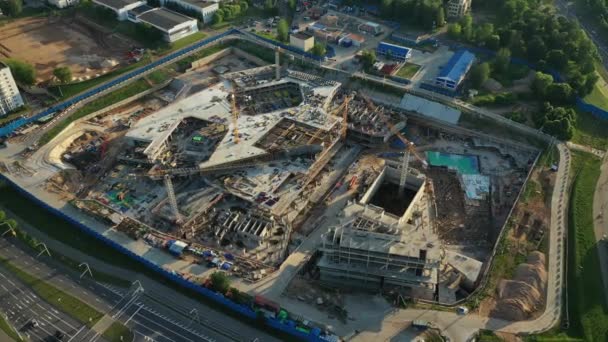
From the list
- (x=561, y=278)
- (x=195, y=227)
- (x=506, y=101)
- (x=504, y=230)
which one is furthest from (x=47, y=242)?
(x=506, y=101)

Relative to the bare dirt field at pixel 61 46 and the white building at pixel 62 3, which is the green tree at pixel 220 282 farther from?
the white building at pixel 62 3

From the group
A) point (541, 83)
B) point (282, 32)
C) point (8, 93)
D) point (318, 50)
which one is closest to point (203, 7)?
point (282, 32)

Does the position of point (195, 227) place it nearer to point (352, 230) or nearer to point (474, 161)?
point (352, 230)

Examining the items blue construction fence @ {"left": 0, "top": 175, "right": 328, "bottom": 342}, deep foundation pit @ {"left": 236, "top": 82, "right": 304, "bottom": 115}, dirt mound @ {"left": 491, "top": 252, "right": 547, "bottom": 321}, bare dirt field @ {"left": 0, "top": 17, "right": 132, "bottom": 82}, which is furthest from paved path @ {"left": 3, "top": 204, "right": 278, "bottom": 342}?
bare dirt field @ {"left": 0, "top": 17, "right": 132, "bottom": 82}

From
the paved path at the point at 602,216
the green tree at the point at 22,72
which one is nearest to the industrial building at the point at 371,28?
the paved path at the point at 602,216

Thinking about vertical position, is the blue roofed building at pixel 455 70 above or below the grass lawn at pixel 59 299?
above

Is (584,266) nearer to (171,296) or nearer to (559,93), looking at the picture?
(559,93)

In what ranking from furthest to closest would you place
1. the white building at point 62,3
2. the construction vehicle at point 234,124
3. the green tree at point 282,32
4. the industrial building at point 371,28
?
the white building at point 62,3, the industrial building at point 371,28, the green tree at point 282,32, the construction vehicle at point 234,124

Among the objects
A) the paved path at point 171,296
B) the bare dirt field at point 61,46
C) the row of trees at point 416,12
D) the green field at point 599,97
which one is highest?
the row of trees at point 416,12

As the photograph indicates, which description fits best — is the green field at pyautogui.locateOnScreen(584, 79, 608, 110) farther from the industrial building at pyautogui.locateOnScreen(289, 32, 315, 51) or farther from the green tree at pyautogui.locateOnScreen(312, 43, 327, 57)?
the industrial building at pyautogui.locateOnScreen(289, 32, 315, 51)
